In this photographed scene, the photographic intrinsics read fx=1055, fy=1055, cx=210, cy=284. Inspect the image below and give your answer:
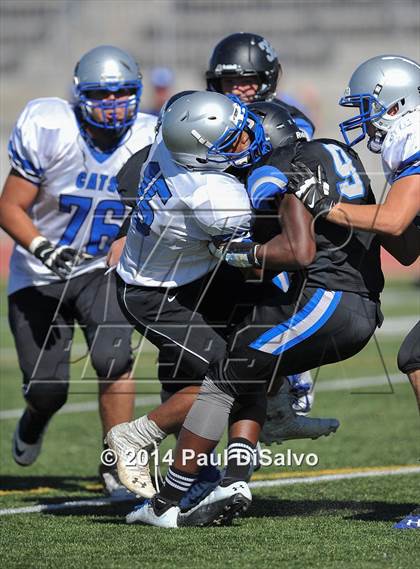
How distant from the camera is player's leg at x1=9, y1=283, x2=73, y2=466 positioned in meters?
4.82

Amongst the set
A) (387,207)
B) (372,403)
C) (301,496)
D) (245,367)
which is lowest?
(372,403)

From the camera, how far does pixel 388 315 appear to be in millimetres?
10898

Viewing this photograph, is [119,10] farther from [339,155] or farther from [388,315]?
[339,155]

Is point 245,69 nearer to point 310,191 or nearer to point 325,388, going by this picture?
point 310,191

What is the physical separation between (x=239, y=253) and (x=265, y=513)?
1.07 m

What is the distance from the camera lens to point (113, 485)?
4598 mm

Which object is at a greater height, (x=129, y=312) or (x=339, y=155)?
(x=339, y=155)

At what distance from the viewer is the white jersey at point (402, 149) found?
3420 millimetres

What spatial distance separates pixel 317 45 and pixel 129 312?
13602 millimetres

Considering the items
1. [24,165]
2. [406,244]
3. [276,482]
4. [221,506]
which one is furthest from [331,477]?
[24,165]

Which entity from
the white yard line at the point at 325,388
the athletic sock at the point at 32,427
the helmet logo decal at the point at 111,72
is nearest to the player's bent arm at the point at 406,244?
the helmet logo decal at the point at 111,72

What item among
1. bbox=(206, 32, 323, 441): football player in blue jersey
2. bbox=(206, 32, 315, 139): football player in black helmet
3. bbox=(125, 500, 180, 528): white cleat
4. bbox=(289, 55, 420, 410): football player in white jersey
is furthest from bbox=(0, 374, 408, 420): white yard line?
bbox=(289, 55, 420, 410): football player in white jersey

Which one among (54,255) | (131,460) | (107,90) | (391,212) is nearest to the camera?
(391,212)

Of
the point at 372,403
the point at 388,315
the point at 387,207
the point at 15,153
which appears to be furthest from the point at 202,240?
the point at 388,315
